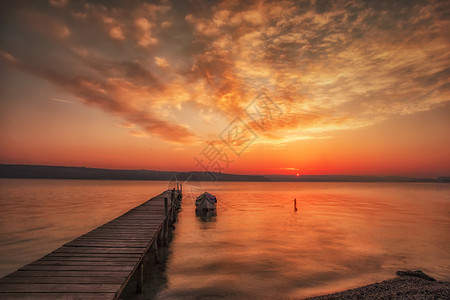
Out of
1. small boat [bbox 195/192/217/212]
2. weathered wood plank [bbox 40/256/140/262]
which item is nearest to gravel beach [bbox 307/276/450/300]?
weathered wood plank [bbox 40/256/140/262]

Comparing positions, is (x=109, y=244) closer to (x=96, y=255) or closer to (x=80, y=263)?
(x=96, y=255)

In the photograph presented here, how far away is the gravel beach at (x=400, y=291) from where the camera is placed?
391 inches

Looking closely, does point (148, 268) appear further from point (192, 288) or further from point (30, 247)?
point (30, 247)

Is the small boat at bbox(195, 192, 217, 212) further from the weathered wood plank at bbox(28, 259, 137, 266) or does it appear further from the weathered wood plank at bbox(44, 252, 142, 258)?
the weathered wood plank at bbox(28, 259, 137, 266)

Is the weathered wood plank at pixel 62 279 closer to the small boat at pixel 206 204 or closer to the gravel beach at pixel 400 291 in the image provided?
the gravel beach at pixel 400 291

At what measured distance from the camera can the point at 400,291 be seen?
34.5 feet

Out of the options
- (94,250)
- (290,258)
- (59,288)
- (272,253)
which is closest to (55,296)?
(59,288)

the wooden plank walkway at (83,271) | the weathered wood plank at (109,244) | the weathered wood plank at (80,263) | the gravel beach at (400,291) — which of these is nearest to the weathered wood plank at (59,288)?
the wooden plank walkway at (83,271)

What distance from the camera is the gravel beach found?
9.94 m

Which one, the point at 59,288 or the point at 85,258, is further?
the point at 85,258

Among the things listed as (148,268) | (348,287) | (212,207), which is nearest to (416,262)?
(348,287)

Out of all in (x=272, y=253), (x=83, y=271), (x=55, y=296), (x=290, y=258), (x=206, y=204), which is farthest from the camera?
(x=206, y=204)

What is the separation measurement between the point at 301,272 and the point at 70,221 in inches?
1142

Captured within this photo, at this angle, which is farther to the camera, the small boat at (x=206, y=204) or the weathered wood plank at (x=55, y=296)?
the small boat at (x=206, y=204)
